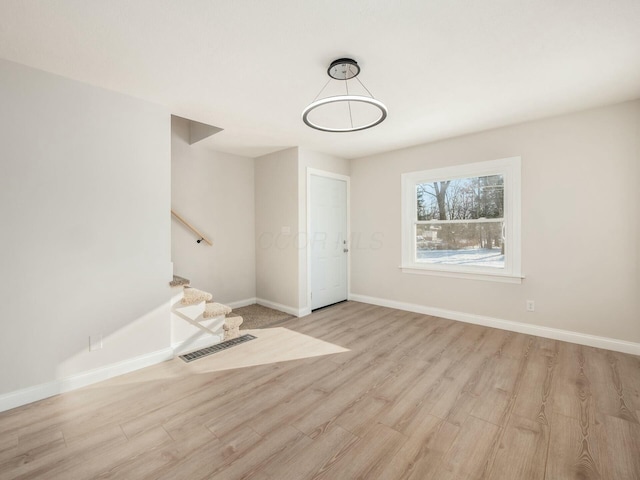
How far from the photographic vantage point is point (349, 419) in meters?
2.02

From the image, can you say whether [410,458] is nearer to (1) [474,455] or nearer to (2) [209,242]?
(1) [474,455]

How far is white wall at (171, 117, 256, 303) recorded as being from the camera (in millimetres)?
4250

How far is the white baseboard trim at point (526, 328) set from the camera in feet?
9.96

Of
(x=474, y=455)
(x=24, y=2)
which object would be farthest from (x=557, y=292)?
(x=24, y=2)

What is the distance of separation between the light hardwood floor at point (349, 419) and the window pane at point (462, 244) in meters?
1.18

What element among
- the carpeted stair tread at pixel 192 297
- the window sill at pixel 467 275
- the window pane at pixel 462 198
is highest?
the window pane at pixel 462 198

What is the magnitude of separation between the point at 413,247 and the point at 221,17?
3.72 meters

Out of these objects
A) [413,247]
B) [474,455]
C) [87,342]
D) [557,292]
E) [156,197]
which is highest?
[156,197]

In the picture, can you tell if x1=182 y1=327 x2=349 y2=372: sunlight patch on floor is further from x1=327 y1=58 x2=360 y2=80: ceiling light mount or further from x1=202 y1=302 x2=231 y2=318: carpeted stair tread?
x1=327 y1=58 x2=360 y2=80: ceiling light mount

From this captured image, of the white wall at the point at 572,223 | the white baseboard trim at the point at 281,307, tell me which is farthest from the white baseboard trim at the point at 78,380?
the white wall at the point at 572,223

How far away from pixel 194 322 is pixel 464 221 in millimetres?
3584

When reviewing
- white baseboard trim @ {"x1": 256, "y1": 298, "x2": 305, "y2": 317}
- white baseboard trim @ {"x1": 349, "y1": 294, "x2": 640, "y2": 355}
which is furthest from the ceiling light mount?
white baseboard trim @ {"x1": 349, "y1": 294, "x2": 640, "y2": 355}

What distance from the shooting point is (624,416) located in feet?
6.64

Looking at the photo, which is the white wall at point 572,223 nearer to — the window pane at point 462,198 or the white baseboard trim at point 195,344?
the window pane at point 462,198
